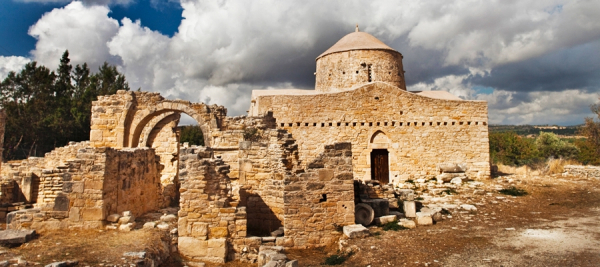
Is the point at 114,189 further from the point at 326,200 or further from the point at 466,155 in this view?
the point at 466,155

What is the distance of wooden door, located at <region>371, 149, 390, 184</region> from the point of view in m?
15.1

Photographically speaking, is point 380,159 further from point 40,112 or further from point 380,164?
point 40,112

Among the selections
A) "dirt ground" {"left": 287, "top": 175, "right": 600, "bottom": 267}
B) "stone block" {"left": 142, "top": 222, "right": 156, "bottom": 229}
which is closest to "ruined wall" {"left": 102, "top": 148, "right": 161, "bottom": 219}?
"stone block" {"left": 142, "top": 222, "right": 156, "bottom": 229}

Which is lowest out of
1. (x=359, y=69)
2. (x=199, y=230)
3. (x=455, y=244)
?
(x=455, y=244)

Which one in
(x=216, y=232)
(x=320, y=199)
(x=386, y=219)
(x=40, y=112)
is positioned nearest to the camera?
(x=216, y=232)

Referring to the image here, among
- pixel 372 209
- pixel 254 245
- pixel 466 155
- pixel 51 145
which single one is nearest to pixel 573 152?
pixel 466 155

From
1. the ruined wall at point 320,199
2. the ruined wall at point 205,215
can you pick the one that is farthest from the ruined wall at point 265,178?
the ruined wall at point 205,215

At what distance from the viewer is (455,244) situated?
646 centimetres

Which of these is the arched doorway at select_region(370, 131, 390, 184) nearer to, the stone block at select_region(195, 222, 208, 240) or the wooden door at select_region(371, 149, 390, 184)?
the wooden door at select_region(371, 149, 390, 184)

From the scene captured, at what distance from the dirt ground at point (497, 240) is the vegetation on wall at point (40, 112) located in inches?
892

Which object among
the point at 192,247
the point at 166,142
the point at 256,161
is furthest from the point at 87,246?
the point at 166,142

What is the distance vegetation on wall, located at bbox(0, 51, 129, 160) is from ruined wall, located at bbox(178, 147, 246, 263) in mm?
20717

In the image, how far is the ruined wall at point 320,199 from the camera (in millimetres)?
6934

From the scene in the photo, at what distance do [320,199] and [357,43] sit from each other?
13.2 metres
